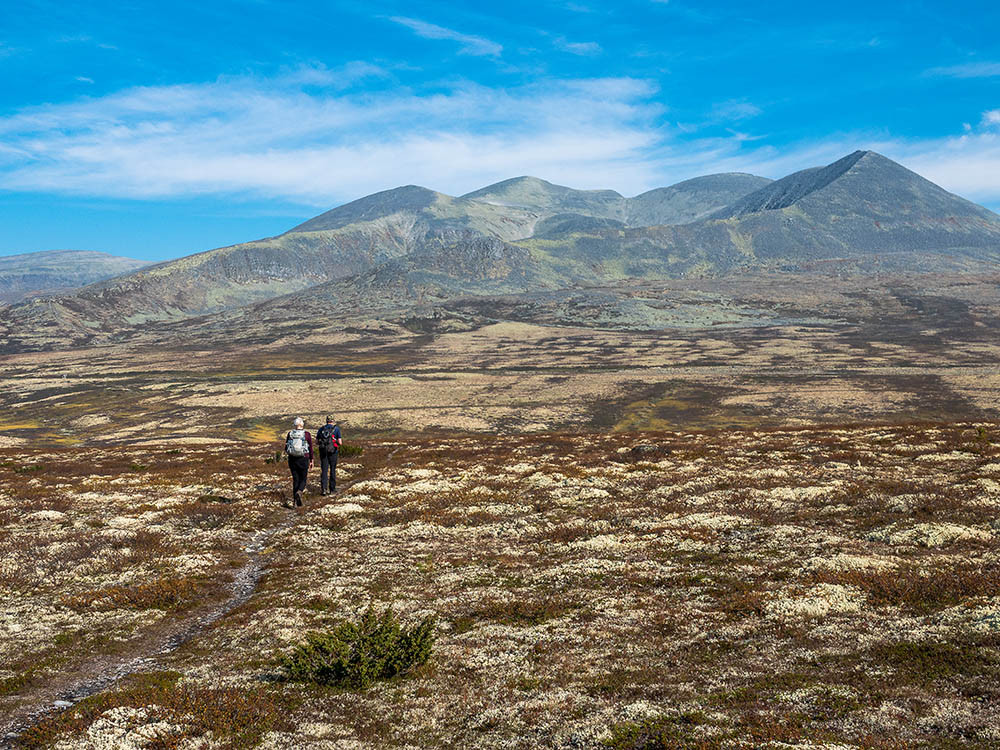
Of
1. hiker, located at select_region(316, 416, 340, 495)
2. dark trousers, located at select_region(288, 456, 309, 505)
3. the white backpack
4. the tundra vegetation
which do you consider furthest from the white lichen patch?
dark trousers, located at select_region(288, 456, 309, 505)

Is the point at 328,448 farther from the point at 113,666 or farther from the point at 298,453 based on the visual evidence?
the point at 113,666

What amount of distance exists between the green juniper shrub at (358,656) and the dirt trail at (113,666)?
366 cm

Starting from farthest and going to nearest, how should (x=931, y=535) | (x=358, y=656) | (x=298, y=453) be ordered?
(x=298, y=453) → (x=931, y=535) → (x=358, y=656)

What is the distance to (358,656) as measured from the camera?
42.0ft

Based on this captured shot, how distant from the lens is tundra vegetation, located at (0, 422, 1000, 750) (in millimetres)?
10453

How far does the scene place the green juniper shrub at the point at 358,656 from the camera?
1232 centimetres

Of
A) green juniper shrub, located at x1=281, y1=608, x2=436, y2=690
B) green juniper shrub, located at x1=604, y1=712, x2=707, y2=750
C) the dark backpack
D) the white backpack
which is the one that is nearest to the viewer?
green juniper shrub, located at x1=604, y1=712, x2=707, y2=750

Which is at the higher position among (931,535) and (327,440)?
(327,440)

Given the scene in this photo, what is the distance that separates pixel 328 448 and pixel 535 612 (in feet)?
64.5

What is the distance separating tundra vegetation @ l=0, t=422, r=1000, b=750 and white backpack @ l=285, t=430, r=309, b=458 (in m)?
2.85

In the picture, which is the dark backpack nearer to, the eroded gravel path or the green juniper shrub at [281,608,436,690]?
the eroded gravel path

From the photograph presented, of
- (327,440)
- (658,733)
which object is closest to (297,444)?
(327,440)

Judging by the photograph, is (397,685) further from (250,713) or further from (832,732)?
(832,732)

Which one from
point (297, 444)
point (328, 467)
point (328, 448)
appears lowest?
point (328, 467)
